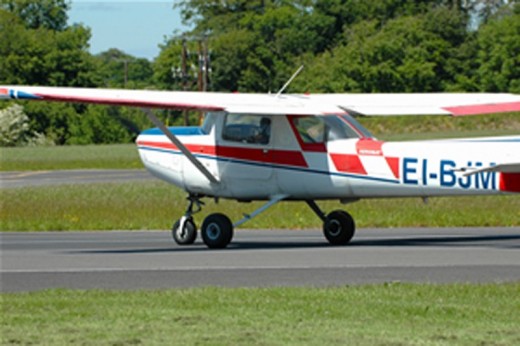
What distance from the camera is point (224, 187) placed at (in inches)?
788

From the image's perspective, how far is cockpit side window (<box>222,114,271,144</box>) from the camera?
19.8m

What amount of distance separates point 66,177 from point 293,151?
103 feet

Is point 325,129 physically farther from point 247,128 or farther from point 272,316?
point 272,316

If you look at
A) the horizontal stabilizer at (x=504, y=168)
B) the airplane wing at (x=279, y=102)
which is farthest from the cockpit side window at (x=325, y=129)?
the horizontal stabilizer at (x=504, y=168)

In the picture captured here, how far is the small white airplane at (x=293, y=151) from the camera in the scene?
18.3 meters

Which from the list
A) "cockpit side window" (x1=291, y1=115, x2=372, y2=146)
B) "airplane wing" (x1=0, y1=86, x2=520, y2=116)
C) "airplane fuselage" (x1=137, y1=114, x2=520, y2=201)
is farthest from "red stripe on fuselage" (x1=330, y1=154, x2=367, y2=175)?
"airplane wing" (x1=0, y1=86, x2=520, y2=116)

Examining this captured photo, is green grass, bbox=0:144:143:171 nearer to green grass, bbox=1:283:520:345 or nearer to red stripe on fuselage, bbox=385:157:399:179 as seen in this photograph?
red stripe on fuselage, bbox=385:157:399:179

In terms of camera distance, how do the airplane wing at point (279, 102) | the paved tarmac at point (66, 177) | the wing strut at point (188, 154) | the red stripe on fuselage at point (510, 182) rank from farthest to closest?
the paved tarmac at point (66, 177) < the wing strut at point (188, 154) < the airplane wing at point (279, 102) < the red stripe on fuselage at point (510, 182)

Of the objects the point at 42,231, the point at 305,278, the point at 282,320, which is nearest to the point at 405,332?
the point at 282,320

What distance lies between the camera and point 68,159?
69.6m

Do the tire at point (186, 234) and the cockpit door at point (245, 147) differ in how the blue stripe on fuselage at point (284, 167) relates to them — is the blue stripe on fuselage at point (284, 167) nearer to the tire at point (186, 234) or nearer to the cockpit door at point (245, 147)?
the cockpit door at point (245, 147)

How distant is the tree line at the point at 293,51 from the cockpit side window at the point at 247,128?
210 ft

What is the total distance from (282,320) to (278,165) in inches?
336

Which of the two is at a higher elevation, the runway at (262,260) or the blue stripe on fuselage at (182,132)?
the blue stripe on fuselage at (182,132)
